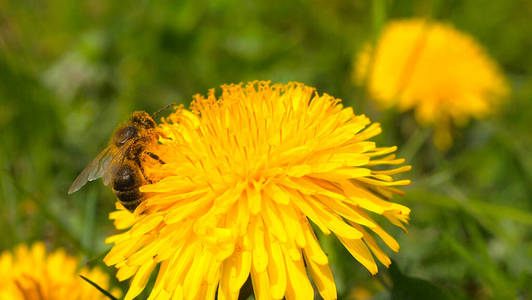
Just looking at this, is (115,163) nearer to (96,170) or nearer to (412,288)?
(96,170)

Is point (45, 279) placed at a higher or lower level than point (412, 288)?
higher

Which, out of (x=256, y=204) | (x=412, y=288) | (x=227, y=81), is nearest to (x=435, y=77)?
(x=227, y=81)

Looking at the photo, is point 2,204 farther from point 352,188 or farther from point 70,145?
point 352,188

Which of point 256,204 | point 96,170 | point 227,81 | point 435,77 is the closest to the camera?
point 256,204

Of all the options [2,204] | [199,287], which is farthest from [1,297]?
[2,204]

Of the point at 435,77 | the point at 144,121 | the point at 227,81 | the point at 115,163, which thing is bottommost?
the point at 115,163

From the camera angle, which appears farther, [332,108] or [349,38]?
[349,38]
